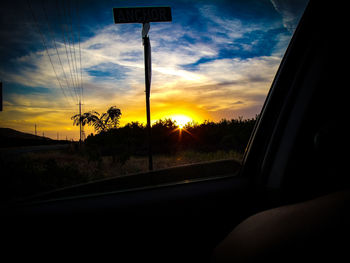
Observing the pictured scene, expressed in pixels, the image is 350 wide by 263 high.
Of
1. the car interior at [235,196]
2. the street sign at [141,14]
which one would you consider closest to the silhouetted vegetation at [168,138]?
the street sign at [141,14]

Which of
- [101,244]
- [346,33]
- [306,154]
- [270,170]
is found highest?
[346,33]

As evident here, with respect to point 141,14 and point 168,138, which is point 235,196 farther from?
point 168,138

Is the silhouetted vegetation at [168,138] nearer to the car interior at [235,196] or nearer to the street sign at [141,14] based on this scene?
the street sign at [141,14]

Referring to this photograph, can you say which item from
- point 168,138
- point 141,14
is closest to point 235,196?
point 141,14

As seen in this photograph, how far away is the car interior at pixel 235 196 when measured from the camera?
1.22 metres

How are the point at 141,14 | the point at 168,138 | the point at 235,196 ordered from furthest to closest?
the point at 168,138
the point at 141,14
the point at 235,196

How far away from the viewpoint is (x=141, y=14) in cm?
456

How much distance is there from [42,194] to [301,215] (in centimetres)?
153

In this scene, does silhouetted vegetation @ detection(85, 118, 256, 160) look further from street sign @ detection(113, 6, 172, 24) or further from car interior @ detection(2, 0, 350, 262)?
car interior @ detection(2, 0, 350, 262)

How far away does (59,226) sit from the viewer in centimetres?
127

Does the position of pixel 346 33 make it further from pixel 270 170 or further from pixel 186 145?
pixel 186 145

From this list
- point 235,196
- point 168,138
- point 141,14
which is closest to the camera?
point 235,196

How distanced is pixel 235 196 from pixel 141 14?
14.3 ft

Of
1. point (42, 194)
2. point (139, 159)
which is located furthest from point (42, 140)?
point (42, 194)
